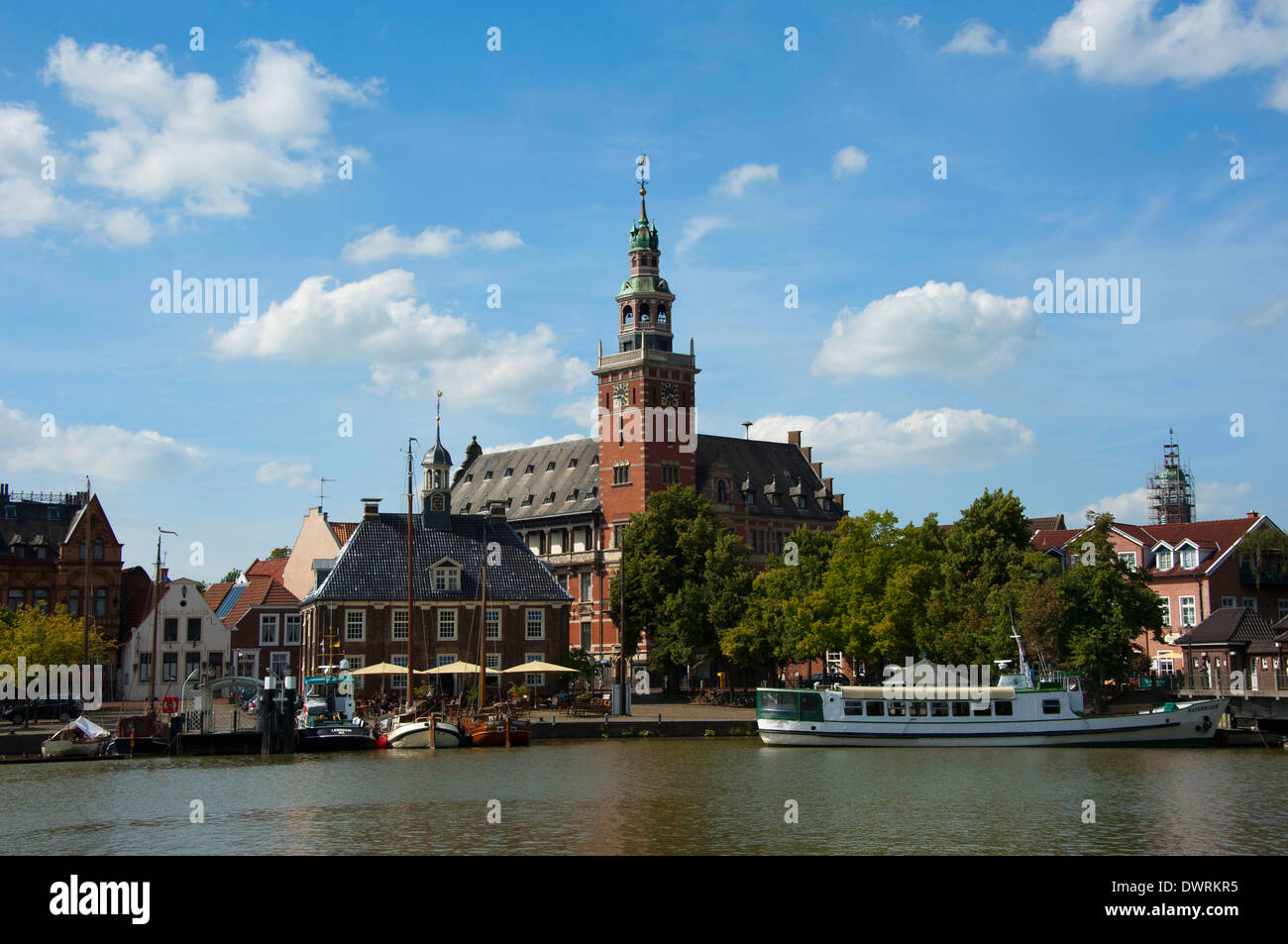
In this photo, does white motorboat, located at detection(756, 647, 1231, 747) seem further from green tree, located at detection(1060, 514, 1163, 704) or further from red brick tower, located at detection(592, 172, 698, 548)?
red brick tower, located at detection(592, 172, 698, 548)

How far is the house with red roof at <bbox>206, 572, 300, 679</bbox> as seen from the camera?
95000 mm

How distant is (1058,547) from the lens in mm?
85125

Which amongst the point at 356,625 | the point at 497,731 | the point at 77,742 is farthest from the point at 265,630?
the point at 497,731

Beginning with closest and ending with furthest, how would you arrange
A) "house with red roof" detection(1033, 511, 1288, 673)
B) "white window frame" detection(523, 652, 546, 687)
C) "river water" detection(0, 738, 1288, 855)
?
"river water" detection(0, 738, 1288, 855), "white window frame" detection(523, 652, 546, 687), "house with red roof" detection(1033, 511, 1288, 673)

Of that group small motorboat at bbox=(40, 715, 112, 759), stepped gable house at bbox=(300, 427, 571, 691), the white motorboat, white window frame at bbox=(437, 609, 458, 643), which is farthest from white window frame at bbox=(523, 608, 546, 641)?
small motorboat at bbox=(40, 715, 112, 759)

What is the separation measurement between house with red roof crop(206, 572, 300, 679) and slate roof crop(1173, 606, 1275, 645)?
199 ft

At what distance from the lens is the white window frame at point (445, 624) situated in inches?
3123

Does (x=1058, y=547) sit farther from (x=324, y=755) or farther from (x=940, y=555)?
(x=324, y=755)

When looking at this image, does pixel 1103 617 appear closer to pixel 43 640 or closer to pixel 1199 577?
pixel 1199 577

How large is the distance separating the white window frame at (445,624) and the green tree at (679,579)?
1460cm

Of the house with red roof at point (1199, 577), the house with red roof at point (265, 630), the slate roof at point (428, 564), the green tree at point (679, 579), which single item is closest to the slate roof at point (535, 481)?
the green tree at point (679, 579)

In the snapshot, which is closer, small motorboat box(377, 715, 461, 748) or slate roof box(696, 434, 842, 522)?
small motorboat box(377, 715, 461, 748)

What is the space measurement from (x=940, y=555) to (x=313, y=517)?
5369 centimetres

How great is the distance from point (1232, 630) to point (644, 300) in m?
58.4
